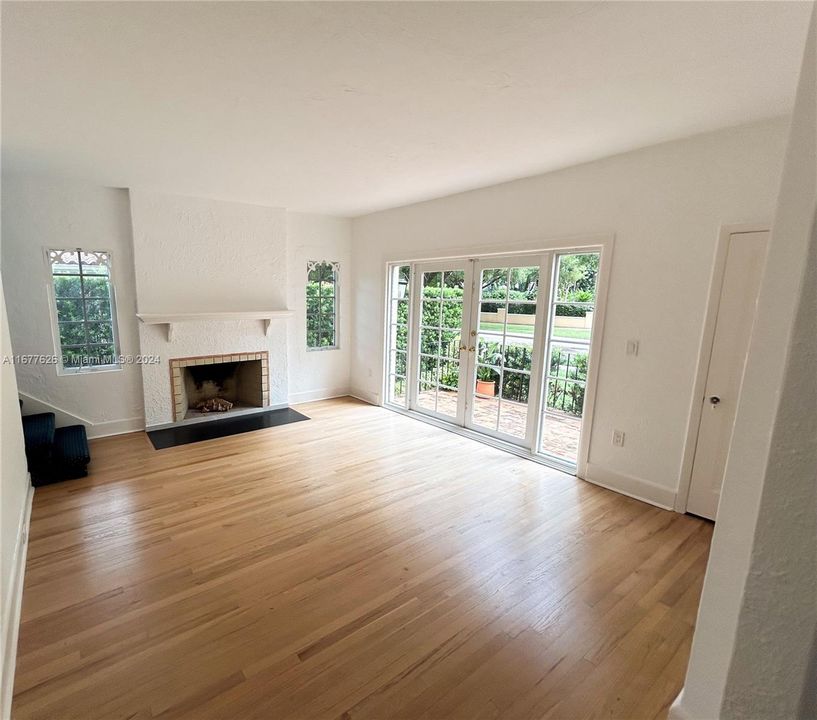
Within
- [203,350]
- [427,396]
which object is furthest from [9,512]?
[427,396]

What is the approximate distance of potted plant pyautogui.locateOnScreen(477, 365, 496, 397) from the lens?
4090 millimetres

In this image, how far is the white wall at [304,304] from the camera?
5160mm

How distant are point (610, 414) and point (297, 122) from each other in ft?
9.81

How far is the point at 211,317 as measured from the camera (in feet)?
14.4

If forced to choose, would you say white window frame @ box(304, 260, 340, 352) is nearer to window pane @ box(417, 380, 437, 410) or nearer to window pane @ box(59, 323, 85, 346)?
window pane @ box(417, 380, 437, 410)

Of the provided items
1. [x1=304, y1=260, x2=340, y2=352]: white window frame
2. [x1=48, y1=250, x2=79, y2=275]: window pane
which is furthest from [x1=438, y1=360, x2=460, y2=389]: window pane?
[x1=48, y1=250, x2=79, y2=275]: window pane

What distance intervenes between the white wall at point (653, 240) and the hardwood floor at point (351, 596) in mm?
487

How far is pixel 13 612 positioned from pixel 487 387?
3592mm

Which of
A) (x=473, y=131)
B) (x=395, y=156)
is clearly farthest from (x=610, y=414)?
(x=395, y=156)

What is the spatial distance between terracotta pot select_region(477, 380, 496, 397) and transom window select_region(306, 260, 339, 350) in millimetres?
2376

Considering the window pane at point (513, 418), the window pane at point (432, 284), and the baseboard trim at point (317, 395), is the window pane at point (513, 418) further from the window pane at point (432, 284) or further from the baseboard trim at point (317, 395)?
the baseboard trim at point (317, 395)

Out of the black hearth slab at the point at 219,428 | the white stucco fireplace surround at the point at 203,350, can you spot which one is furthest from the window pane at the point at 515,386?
the white stucco fireplace surround at the point at 203,350

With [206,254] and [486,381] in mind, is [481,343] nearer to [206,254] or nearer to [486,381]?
[486,381]

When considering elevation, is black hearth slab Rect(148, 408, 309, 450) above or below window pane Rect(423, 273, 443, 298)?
below
